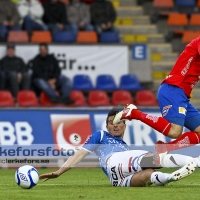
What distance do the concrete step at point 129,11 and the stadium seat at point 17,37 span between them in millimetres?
3968

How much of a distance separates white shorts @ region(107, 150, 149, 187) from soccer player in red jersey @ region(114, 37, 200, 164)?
541 mm

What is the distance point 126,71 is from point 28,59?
2478mm

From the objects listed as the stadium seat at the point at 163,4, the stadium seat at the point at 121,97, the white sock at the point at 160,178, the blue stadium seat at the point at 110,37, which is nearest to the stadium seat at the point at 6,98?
the stadium seat at the point at 121,97

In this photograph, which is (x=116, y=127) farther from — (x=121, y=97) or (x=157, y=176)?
(x=121, y=97)

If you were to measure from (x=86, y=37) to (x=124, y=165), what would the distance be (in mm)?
10740

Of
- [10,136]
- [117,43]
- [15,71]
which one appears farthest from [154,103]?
[10,136]

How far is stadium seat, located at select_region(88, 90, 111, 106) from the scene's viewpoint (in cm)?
1798

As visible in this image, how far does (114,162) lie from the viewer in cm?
932

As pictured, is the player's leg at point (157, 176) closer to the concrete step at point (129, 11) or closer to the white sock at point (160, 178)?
the white sock at point (160, 178)

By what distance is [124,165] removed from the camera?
923 centimetres

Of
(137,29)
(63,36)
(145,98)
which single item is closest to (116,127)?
(145,98)

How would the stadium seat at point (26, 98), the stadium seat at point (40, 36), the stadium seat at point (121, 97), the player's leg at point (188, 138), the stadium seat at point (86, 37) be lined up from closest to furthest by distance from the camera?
the player's leg at point (188, 138), the stadium seat at point (26, 98), the stadium seat at point (121, 97), the stadium seat at point (40, 36), the stadium seat at point (86, 37)

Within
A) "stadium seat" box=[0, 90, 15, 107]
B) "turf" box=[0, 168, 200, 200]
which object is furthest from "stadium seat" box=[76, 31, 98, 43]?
"turf" box=[0, 168, 200, 200]

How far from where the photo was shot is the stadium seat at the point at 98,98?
1798 cm
